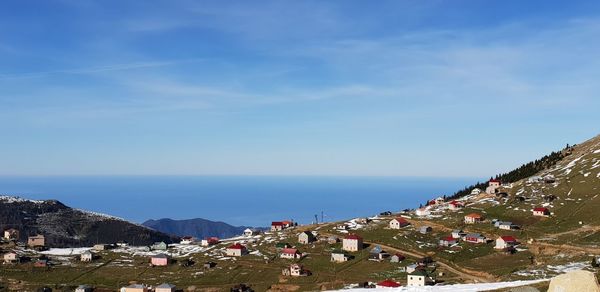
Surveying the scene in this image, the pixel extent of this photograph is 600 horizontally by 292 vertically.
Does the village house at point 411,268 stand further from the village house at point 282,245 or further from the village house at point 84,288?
the village house at point 84,288

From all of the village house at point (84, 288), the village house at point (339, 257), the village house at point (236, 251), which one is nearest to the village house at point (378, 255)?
the village house at point (339, 257)

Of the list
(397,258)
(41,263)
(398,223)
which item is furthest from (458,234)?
(41,263)

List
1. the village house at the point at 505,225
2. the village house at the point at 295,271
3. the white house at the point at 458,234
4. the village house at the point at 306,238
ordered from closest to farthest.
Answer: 1. the village house at the point at 295,271
2. the white house at the point at 458,234
3. the village house at the point at 505,225
4. the village house at the point at 306,238

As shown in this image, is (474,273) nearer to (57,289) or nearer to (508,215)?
(508,215)

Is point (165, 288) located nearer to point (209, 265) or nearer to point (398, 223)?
point (209, 265)

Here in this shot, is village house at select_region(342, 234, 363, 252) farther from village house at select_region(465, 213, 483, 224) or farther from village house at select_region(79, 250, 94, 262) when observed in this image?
village house at select_region(79, 250, 94, 262)

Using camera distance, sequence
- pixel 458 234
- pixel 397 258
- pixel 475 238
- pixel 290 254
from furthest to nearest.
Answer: pixel 458 234 → pixel 290 254 → pixel 475 238 → pixel 397 258

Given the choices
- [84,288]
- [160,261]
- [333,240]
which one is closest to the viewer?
[84,288]
